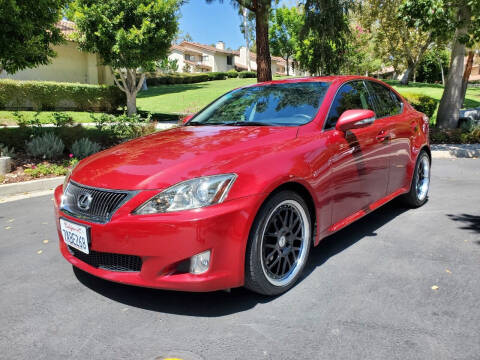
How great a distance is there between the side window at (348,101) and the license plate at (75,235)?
2.11 metres

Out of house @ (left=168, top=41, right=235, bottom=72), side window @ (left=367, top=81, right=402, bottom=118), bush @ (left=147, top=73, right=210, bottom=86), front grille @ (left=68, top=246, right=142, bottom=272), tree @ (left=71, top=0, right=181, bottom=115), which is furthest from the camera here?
house @ (left=168, top=41, right=235, bottom=72)

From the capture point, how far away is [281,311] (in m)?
2.79

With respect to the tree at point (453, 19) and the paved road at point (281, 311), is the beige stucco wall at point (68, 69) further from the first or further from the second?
the paved road at point (281, 311)

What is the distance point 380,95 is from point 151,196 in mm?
3114

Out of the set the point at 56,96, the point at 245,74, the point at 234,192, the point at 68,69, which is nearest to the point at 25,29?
the point at 234,192

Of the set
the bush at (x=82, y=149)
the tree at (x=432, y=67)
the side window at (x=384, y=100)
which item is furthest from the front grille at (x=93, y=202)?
the tree at (x=432, y=67)

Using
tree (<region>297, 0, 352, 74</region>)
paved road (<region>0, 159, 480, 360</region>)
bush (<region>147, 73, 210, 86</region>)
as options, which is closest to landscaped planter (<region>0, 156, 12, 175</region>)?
paved road (<region>0, 159, 480, 360</region>)

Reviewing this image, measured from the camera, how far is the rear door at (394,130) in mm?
4301

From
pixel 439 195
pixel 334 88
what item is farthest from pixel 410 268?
pixel 439 195

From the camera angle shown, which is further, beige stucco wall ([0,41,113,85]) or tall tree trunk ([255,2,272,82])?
beige stucco wall ([0,41,113,85])

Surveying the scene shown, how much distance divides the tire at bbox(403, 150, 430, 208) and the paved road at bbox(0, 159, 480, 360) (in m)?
1.00

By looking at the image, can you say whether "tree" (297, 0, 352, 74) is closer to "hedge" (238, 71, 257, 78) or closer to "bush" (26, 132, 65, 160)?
"bush" (26, 132, 65, 160)

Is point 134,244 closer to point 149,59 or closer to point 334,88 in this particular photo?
point 334,88

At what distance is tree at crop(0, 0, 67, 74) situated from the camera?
24.6 feet
